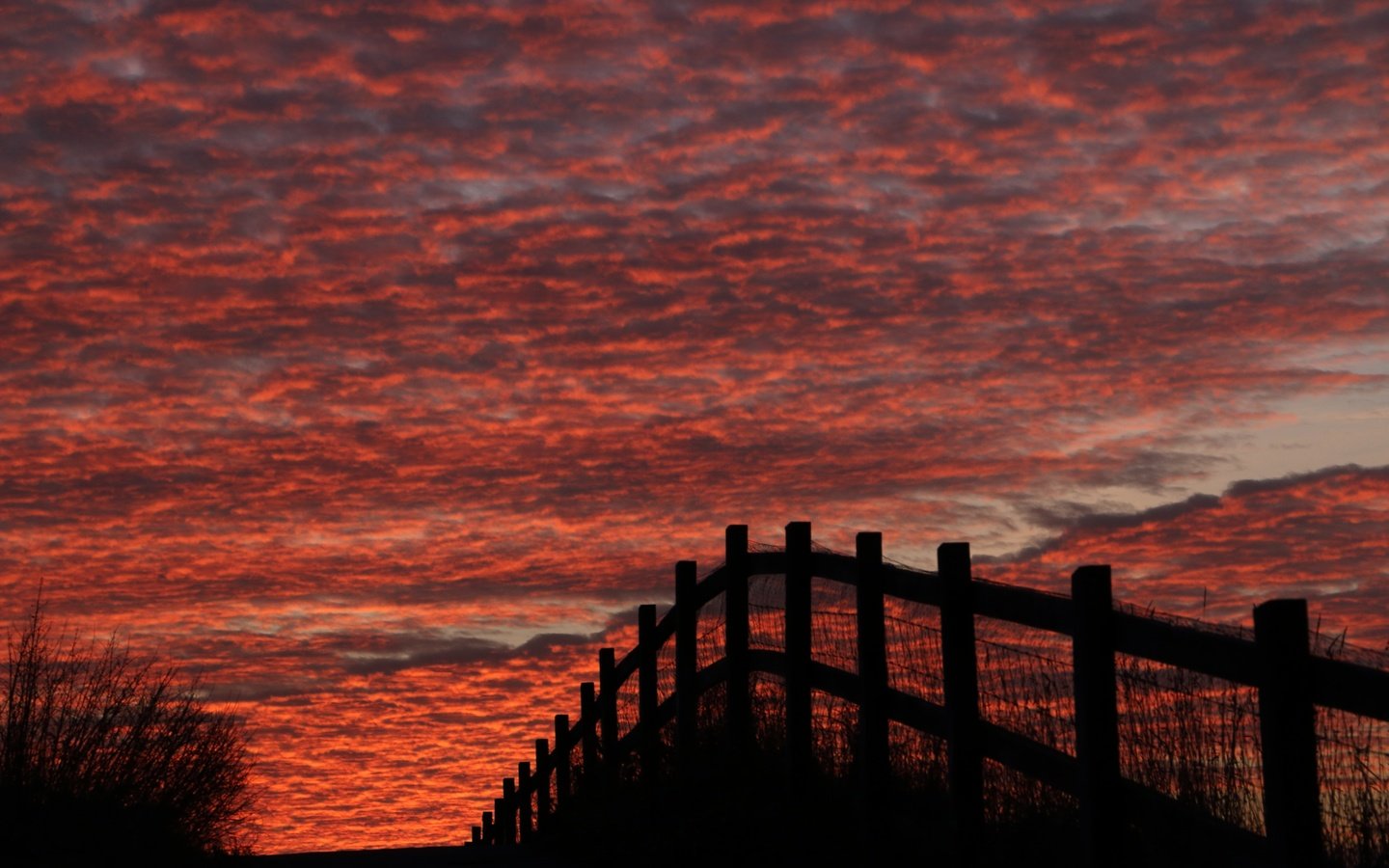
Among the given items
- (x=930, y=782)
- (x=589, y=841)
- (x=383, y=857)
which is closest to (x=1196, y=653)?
(x=930, y=782)

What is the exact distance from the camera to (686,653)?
13.5m

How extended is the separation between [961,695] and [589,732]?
8817 mm

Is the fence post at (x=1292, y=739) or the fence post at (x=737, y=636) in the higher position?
the fence post at (x=737, y=636)

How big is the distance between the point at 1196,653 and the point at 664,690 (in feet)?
30.0

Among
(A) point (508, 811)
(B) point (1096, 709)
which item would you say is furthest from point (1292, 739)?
(A) point (508, 811)

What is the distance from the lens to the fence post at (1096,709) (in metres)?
6.89

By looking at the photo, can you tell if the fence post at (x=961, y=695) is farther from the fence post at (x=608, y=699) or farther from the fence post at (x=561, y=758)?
the fence post at (x=608, y=699)

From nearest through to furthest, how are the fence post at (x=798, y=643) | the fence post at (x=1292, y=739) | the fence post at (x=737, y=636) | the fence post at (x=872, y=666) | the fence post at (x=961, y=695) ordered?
the fence post at (x=1292, y=739) → the fence post at (x=961, y=695) → the fence post at (x=872, y=666) → the fence post at (x=798, y=643) → the fence post at (x=737, y=636)

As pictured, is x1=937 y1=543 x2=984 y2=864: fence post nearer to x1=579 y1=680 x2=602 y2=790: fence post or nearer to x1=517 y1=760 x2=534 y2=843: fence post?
x1=579 y1=680 x2=602 y2=790: fence post

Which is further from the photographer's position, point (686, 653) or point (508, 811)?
point (508, 811)

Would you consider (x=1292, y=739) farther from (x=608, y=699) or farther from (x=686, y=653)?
(x=608, y=699)

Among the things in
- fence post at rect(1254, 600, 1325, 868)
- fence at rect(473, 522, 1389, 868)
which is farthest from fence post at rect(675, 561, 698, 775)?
fence post at rect(1254, 600, 1325, 868)

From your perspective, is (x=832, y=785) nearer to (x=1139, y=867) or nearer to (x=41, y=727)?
(x=1139, y=867)

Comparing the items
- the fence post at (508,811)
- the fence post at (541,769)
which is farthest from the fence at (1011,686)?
the fence post at (508,811)
